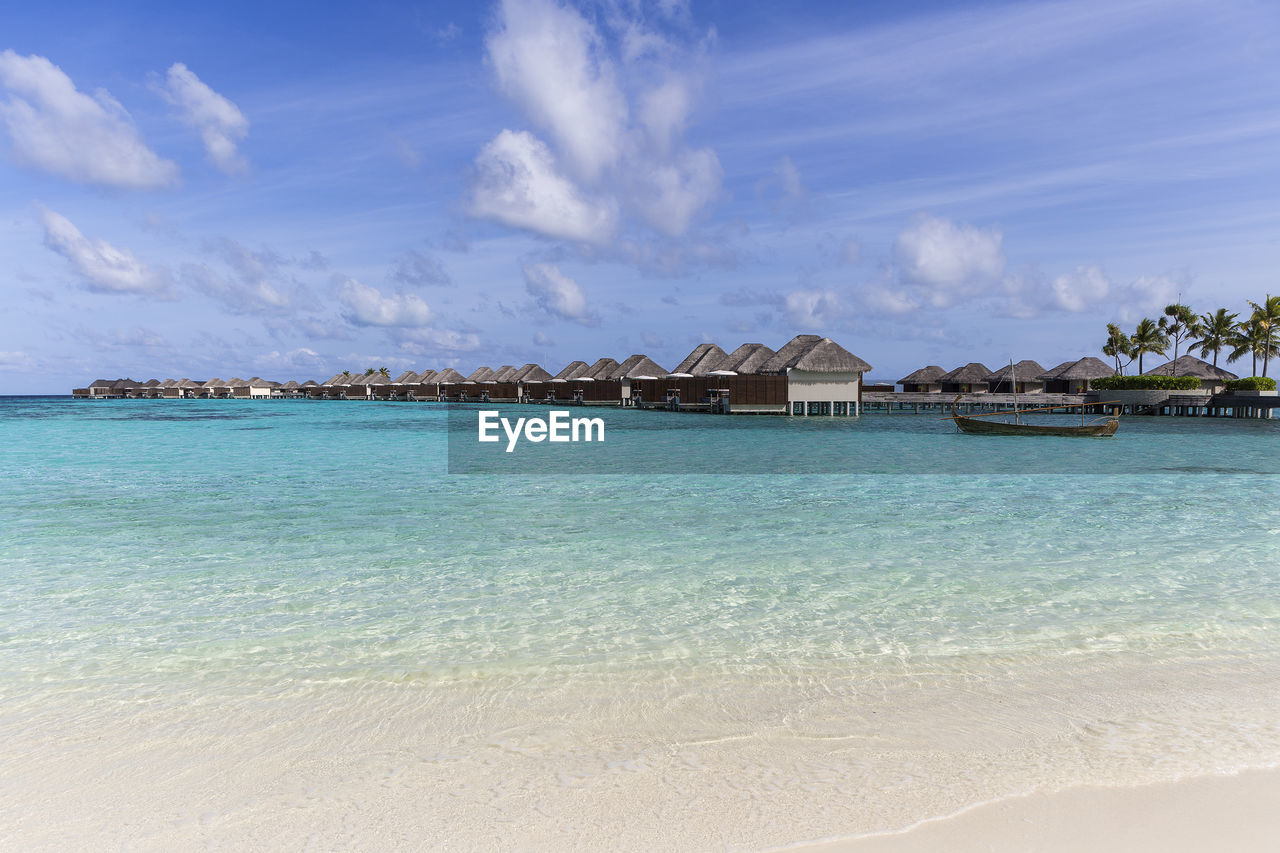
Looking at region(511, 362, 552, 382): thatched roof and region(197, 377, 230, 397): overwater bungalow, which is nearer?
region(511, 362, 552, 382): thatched roof

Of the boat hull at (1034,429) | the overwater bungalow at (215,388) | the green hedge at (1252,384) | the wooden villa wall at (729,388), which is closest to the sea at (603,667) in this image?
the boat hull at (1034,429)

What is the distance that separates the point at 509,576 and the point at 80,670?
3136 millimetres

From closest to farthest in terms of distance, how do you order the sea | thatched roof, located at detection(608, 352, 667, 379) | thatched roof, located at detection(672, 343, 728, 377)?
the sea
thatched roof, located at detection(672, 343, 728, 377)
thatched roof, located at detection(608, 352, 667, 379)

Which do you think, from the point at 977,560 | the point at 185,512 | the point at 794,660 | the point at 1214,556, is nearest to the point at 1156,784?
the point at 794,660

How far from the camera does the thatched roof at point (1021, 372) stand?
171ft

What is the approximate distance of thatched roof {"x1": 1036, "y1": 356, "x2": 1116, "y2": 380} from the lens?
50.7 metres

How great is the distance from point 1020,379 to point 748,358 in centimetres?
2203

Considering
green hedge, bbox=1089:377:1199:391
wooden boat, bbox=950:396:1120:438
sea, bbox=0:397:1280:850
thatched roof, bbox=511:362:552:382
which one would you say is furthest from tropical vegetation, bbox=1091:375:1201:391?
thatched roof, bbox=511:362:552:382

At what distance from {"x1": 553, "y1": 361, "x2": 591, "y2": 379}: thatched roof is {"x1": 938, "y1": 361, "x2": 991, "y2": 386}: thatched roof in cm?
2957

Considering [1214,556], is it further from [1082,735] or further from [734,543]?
[1082,735]

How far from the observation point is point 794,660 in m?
4.43

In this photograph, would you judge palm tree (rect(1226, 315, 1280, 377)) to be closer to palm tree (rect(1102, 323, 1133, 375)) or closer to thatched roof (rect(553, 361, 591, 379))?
palm tree (rect(1102, 323, 1133, 375))

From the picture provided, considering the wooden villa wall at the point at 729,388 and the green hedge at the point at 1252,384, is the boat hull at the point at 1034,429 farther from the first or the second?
the green hedge at the point at 1252,384

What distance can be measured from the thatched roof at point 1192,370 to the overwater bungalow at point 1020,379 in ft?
24.3
